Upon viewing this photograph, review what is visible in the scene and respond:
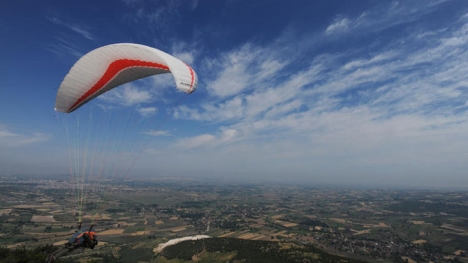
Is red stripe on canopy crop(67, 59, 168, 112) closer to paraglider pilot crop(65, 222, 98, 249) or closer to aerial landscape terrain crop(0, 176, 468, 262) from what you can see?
paraglider pilot crop(65, 222, 98, 249)

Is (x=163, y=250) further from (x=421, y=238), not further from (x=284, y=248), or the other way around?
(x=421, y=238)

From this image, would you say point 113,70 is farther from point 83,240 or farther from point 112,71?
point 83,240

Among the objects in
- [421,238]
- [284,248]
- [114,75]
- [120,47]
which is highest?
[120,47]

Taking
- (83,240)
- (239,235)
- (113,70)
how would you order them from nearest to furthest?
(83,240) < (113,70) < (239,235)

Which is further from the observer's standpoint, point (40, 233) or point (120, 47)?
point (40, 233)

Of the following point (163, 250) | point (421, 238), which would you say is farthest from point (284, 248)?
point (421, 238)

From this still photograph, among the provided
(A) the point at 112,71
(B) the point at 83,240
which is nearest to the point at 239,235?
(B) the point at 83,240

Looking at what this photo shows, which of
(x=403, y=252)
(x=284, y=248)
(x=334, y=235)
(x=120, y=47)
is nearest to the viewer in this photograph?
(x=120, y=47)

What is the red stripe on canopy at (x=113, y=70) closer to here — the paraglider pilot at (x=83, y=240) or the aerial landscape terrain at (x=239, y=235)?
the paraglider pilot at (x=83, y=240)

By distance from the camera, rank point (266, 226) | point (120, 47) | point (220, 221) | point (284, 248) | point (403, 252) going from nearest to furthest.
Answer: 1. point (120, 47)
2. point (284, 248)
3. point (403, 252)
4. point (266, 226)
5. point (220, 221)
